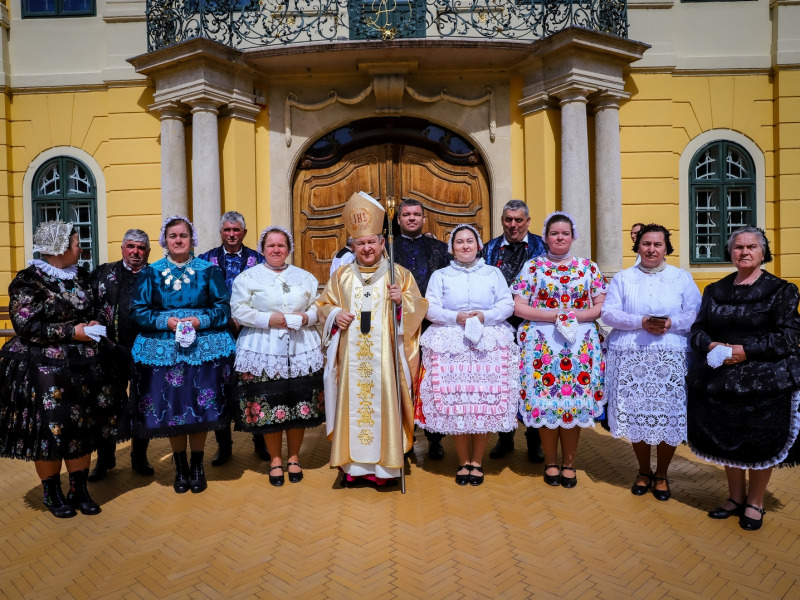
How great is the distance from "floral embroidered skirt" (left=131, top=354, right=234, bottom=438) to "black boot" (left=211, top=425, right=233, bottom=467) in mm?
856

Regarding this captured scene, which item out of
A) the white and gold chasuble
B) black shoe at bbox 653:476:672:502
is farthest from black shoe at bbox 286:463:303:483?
black shoe at bbox 653:476:672:502

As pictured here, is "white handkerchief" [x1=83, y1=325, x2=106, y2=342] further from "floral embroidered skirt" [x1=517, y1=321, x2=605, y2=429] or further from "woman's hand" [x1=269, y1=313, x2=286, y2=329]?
"floral embroidered skirt" [x1=517, y1=321, x2=605, y2=429]

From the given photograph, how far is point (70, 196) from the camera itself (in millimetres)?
9945

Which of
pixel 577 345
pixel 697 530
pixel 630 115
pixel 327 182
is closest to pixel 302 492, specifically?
pixel 577 345

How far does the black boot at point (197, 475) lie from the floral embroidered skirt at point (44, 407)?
780 millimetres

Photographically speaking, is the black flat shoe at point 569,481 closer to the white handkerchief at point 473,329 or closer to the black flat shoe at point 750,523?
the black flat shoe at point 750,523

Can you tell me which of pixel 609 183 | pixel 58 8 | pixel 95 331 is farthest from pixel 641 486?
pixel 58 8

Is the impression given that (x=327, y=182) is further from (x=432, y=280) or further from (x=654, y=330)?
(x=654, y=330)

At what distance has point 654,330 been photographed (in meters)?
4.25

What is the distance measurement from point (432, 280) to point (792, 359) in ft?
8.10

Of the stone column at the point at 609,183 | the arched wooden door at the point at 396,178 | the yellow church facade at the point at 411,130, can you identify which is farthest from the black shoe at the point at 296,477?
the stone column at the point at 609,183

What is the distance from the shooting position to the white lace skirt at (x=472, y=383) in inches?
183

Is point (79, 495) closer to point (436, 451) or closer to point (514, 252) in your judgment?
point (436, 451)

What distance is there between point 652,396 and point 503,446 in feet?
5.52
